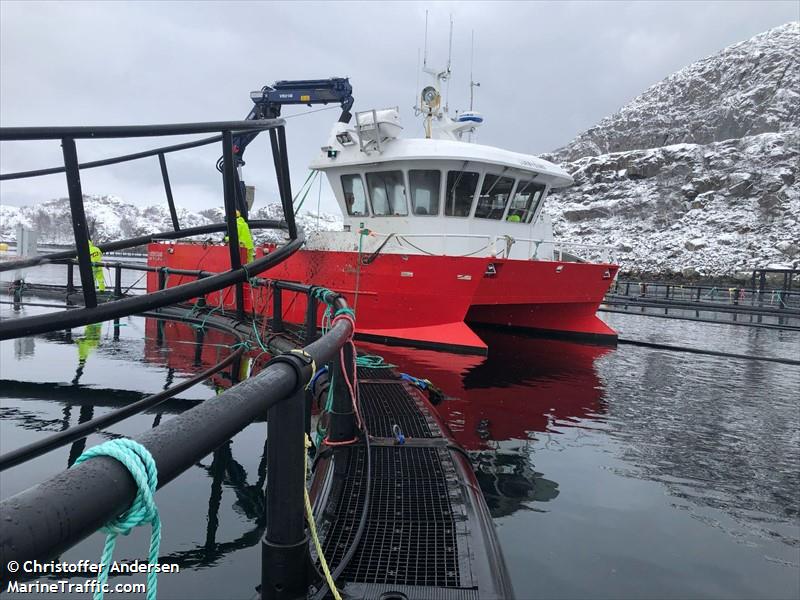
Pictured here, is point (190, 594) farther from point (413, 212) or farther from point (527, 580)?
point (413, 212)

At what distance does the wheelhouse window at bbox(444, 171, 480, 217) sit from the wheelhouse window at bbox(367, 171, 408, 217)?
909 millimetres

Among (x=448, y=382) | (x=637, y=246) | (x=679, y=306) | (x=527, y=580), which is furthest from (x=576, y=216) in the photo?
(x=527, y=580)

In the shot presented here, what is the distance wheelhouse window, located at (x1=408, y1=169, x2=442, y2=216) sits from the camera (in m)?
10.6

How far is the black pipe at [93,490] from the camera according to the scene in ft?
2.13

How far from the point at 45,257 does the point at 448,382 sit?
16.1 feet

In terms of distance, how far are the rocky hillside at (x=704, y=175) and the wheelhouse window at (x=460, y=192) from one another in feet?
114

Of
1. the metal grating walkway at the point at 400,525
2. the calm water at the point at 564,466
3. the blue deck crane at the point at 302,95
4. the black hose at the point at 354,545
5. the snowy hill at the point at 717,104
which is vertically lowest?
the calm water at the point at 564,466

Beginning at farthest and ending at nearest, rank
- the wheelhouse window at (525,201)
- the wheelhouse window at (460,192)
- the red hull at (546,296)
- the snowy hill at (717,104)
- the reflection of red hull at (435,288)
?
the snowy hill at (717,104), the wheelhouse window at (525,201), the wheelhouse window at (460,192), the red hull at (546,296), the reflection of red hull at (435,288)

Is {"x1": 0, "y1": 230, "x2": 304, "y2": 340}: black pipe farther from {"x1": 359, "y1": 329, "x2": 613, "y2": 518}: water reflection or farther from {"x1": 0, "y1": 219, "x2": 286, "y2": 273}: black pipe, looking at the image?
{"x1": 359, "y1": 329, "x2": 613, "y2": 518}: water reflection

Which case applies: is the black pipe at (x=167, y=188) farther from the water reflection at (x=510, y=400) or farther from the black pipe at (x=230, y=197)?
the water reflection at (x=510, y=400)

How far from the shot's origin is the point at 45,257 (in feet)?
14.8

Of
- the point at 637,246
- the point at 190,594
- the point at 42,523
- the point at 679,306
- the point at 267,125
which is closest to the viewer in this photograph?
the point at 42,523

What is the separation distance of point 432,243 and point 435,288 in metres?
1.27

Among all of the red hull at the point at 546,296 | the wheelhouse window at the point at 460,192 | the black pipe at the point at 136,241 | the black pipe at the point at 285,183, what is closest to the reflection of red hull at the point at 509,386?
the red hull at the point at 546,296
